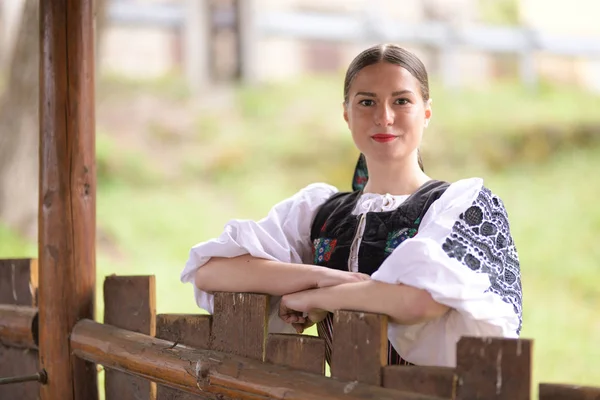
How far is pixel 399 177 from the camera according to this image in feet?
6.20

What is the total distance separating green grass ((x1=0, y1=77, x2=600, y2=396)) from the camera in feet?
20.3

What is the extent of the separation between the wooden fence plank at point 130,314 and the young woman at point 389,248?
7.9 inches

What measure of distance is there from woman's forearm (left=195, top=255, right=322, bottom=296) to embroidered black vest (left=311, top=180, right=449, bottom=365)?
12 cm

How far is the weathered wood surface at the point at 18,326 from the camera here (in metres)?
2.40

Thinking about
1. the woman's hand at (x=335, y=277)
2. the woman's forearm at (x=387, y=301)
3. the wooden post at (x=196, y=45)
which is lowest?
the woman's forearm at (x=387, y=301)

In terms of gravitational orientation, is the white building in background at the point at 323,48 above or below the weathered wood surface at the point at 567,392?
above

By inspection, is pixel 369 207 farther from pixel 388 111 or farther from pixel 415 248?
pixel 415 248

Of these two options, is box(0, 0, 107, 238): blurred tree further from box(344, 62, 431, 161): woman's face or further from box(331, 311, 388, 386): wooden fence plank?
box(331, 311, 388, 386): wooden fence plank

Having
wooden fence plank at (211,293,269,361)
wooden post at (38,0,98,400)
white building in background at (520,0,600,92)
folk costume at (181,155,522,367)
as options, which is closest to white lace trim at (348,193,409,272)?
folk costume at (181,155,522,367)

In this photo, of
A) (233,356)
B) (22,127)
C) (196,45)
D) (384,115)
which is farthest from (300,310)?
(196,45)

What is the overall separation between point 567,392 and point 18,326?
168 cm

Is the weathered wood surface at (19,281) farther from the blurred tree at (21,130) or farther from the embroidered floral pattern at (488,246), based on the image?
the blurred tree at (21,130)

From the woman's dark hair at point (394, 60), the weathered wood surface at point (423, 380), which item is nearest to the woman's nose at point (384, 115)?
the woman's dark hair at point (394, 60)

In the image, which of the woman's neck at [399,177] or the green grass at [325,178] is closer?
the woman's neck at [399,177]
